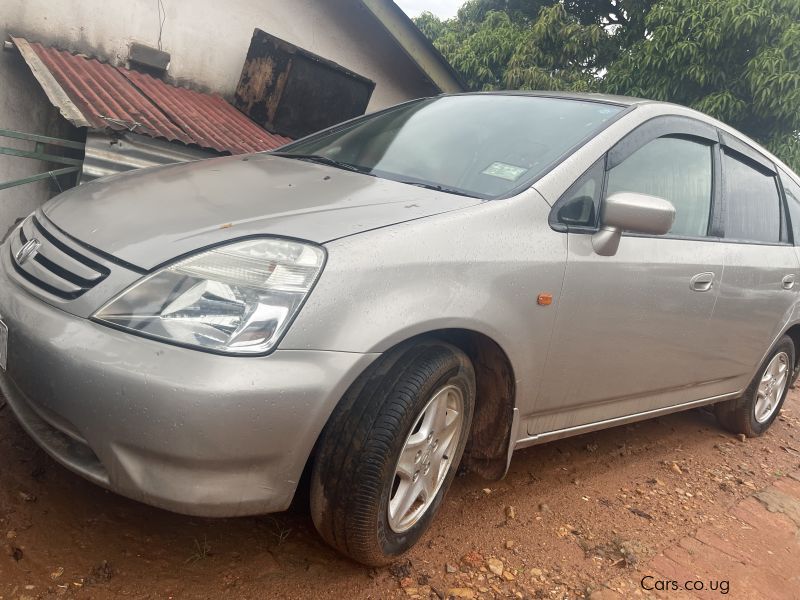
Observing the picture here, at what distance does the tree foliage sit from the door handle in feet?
23.6

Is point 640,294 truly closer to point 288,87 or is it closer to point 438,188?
point 438,188

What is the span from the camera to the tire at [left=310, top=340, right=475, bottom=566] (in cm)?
201

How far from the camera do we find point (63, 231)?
2.20 m

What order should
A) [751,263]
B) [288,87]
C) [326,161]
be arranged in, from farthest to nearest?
[288,87]
[751,263]
[326,161]

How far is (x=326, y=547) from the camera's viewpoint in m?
2.38

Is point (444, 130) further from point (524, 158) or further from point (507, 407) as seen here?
point (507, 407)

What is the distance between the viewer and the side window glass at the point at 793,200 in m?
4.28

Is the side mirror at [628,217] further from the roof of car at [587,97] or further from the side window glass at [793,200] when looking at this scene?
the side window glass at [793,200]

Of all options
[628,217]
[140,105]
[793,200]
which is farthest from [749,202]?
[140,105]

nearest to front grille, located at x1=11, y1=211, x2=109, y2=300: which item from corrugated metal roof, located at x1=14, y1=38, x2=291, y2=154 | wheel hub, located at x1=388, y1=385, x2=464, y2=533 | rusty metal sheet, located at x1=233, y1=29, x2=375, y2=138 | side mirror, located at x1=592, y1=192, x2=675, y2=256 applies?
wheel hub, located at x1=388, y1=385, x2=464, y2=533

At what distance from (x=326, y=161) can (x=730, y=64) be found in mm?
8748

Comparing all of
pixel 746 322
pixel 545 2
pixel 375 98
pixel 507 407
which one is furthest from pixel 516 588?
pixel 545 2

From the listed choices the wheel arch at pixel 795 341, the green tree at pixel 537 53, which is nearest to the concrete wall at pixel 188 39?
the green tree at pixel 537 53

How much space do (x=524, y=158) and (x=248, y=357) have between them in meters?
1.45
